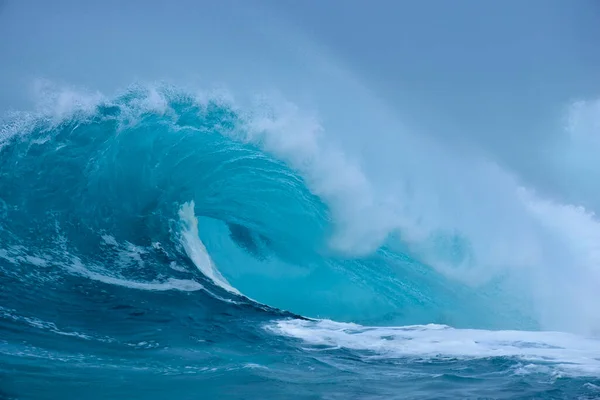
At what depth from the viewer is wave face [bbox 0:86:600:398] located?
514 centimetres

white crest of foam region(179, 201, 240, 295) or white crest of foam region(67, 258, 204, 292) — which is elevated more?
white crest of foam region(179, 201, 240, 295)

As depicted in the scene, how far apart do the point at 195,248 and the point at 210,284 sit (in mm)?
1279

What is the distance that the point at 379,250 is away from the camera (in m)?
10.5

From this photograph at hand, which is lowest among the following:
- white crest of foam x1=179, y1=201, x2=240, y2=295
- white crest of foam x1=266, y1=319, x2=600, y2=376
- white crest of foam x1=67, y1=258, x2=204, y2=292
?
white crest of foam x1=266, y1=319, x2=600, y2=376

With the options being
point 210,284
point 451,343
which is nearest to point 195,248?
point 210,284

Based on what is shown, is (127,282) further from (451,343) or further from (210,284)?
(451,343)

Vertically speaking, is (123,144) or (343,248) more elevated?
(123,144)

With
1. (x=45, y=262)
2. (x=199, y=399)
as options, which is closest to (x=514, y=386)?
(x=199, y=399)

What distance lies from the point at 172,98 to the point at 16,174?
3323mm

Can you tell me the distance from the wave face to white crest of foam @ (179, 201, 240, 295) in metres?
0.04

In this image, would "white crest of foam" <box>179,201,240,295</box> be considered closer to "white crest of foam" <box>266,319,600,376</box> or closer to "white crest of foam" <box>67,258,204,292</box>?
"white crest of foam" <box>67,258,204,292</box>

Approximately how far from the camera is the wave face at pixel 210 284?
5.14 metres

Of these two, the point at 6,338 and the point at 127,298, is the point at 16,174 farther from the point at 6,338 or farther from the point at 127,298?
the point at 6,338

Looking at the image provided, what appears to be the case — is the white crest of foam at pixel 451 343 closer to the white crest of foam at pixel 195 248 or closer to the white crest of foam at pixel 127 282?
the white crest of foam at pixel 127 282
